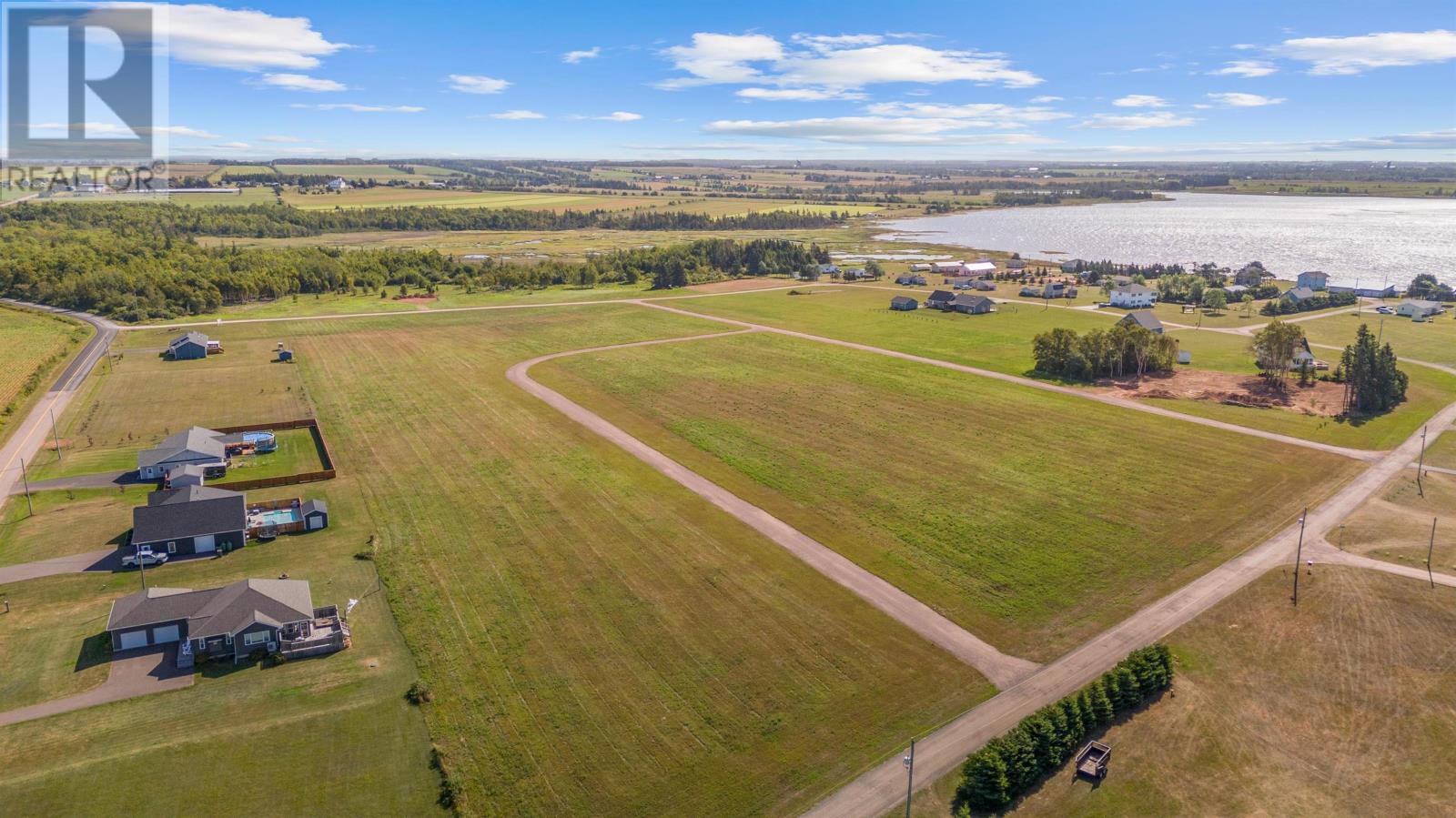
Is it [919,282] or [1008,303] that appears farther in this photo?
[919,282]

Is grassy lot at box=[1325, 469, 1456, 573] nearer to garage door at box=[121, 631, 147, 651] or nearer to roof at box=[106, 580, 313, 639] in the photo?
roof at box=[106, 580, 313, 639]

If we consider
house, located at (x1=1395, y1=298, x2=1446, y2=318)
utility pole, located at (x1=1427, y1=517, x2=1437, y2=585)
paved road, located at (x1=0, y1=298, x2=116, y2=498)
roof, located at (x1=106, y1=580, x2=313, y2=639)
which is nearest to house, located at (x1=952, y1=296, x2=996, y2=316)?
house, located at (x1=1395, y1=298, x2=1446, y2=318)

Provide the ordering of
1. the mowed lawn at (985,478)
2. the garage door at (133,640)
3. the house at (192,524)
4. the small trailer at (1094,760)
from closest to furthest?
the small trailer at (1094,760) → the garage door at (133,640) → the mowed lawn at (985,478) → the house at (192,524)

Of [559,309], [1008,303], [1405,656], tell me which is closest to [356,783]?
[1405,656]

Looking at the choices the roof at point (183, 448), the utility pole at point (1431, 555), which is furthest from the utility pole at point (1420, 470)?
the roof at point (183, 448)

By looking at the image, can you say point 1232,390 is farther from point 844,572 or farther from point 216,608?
point 216,608

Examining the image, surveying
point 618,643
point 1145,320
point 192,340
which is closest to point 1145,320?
point 1145,320

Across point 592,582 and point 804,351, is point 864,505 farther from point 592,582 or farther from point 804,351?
point 804,351

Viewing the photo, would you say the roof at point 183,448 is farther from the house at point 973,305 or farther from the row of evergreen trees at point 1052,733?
the house at point 973,305
